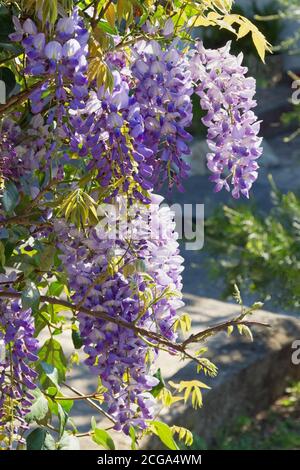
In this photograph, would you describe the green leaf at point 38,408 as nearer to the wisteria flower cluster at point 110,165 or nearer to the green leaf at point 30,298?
the wisteria flower cluster at point 110,165

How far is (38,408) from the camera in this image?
1374mm

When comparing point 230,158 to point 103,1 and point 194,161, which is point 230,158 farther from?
point 194,161

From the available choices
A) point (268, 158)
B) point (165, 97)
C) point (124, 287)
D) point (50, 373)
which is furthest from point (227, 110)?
point (268, 158)

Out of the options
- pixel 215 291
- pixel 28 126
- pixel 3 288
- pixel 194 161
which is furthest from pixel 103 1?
pixel 194 161

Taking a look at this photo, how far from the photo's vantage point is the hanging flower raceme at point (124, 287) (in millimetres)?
1211

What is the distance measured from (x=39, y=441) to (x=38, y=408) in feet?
0.22

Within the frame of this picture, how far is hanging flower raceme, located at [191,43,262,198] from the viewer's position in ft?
3.91

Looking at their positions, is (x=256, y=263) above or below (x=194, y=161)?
above

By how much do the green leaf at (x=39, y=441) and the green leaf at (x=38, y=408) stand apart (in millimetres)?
21

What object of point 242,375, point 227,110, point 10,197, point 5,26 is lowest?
point 242,375

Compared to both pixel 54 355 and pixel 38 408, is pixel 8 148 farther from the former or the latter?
pixel 54 355
